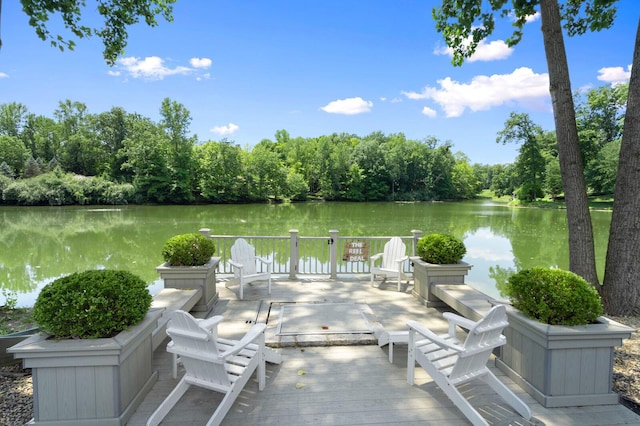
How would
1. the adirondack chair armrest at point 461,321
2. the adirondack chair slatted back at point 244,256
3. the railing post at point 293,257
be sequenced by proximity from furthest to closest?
the railing post at point 293,257, the adirondack chair slatted back at point 244,256, the adirondack chair armrest at point 461,321

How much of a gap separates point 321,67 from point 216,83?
7.78 m

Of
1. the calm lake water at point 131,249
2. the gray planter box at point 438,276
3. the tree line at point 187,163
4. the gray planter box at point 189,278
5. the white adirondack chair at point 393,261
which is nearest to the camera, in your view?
the gray planter box at point 189,278

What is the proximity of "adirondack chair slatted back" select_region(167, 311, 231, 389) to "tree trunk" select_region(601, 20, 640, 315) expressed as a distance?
4995 mm

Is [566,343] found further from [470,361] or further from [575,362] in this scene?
[470,361]

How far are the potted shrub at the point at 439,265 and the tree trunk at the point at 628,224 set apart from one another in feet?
5.95

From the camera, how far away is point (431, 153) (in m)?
50.8

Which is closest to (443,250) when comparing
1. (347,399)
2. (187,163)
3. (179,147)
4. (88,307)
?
(347,399)

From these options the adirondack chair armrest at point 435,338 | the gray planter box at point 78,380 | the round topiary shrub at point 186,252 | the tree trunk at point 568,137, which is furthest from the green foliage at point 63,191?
the adirondack chair armrest at point 435,338

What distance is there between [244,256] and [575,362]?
439cm

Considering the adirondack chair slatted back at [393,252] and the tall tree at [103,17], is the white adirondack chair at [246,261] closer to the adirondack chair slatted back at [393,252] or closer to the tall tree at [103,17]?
the adirondack chair slatted back at [393,252]

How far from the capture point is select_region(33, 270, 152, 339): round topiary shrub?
2.25m

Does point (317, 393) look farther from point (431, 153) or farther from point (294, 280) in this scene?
point (431, 153)

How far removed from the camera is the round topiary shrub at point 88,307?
2.25 m

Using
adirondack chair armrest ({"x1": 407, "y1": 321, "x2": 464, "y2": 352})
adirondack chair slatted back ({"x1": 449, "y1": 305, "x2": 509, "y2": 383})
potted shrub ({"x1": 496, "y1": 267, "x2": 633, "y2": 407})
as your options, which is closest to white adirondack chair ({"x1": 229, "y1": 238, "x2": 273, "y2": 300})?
adirondack chair armrest ({"x1": 407, "y1": 321, "x2": 464, "y2": 352})
